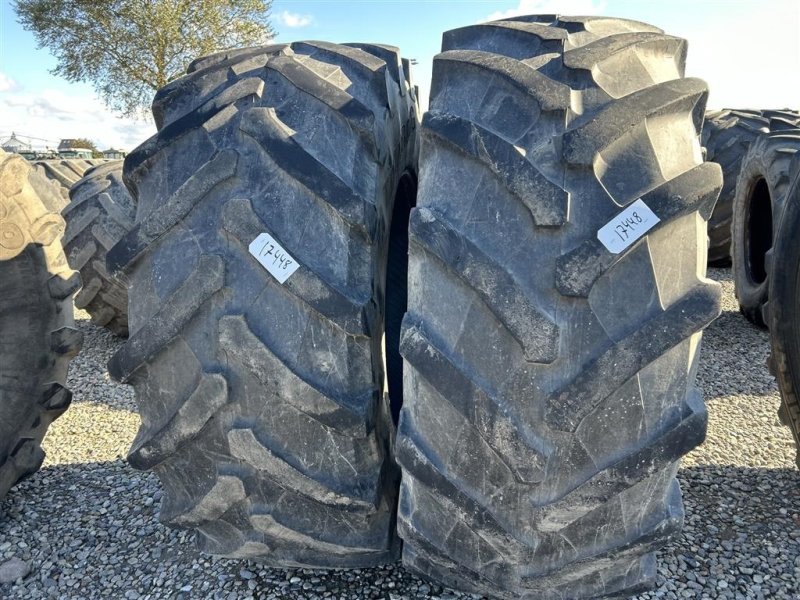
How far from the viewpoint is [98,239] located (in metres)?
4.27

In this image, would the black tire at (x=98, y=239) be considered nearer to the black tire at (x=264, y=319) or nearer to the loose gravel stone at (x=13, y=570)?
the loose gravel stone at (x=13, y=570)

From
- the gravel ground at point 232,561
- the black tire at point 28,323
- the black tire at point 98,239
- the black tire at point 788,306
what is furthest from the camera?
the black tire at point 98,239

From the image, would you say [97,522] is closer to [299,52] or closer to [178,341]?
[178,341]

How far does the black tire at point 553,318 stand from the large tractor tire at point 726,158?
18.2 feet

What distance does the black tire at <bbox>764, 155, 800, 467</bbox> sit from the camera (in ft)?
7.26

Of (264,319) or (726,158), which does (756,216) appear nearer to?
(726,158)

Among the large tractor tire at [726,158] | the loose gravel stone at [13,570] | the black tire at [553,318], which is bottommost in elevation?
the large tractor tire at [726,158]

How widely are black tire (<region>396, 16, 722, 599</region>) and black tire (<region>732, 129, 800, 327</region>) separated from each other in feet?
12.2

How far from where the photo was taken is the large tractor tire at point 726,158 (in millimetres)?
6195

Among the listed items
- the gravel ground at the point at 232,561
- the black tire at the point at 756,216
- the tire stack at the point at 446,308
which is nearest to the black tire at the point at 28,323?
the gravel ground at the point at 232,561

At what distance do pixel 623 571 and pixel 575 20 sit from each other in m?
1.38

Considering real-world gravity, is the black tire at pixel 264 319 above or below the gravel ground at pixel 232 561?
above

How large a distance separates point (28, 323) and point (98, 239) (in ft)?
6.10

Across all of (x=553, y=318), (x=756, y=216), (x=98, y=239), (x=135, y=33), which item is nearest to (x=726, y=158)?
(x=756, y=216)
